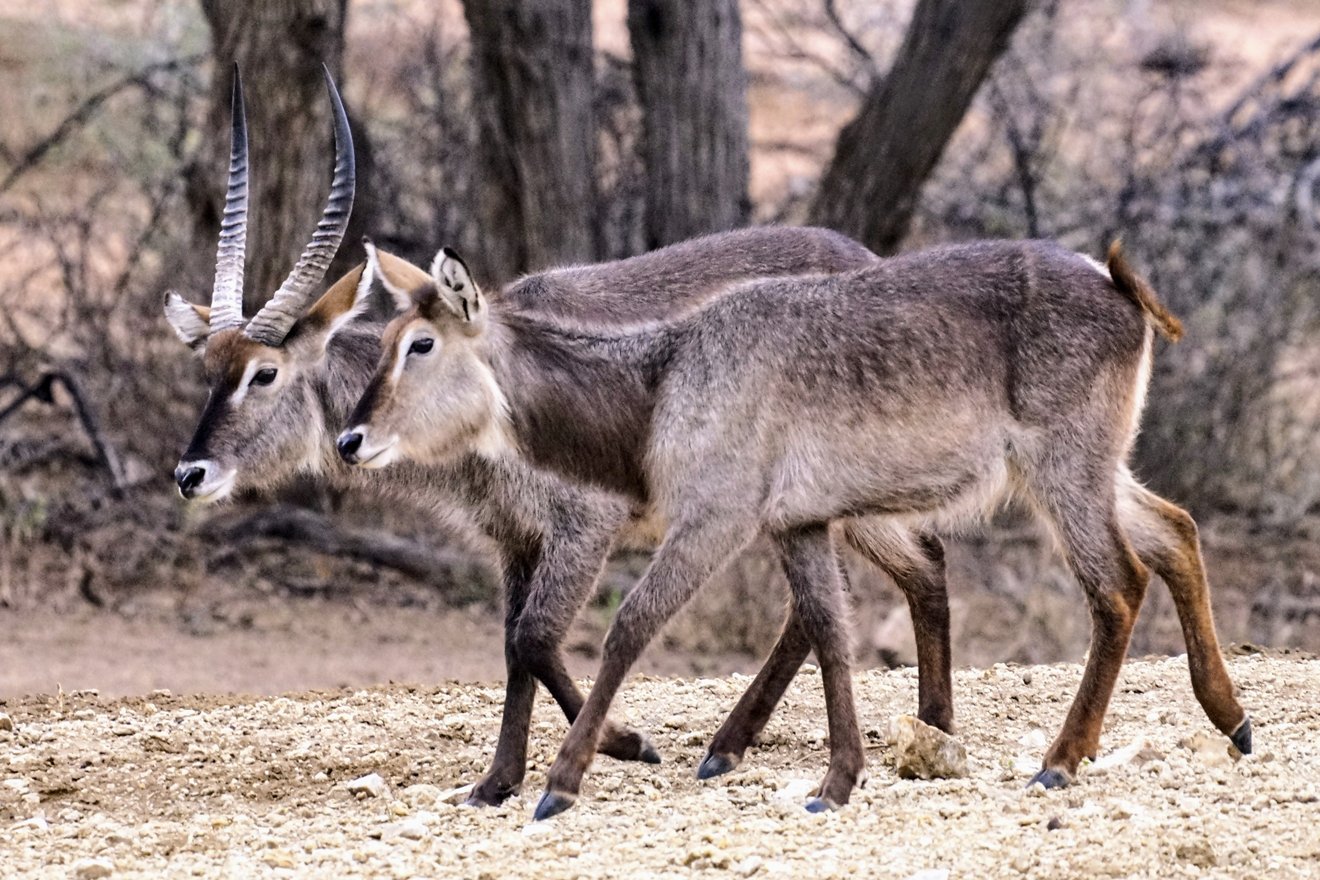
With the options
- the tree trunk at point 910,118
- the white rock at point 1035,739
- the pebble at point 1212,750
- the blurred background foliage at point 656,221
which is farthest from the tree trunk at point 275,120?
the pebble at point 1212,750

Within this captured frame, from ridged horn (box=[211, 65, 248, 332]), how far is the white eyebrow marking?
0.81 ft

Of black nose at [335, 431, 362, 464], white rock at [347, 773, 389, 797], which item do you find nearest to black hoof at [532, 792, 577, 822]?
white rock at [347, 773, 389, 797]

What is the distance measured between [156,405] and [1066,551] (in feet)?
27.1

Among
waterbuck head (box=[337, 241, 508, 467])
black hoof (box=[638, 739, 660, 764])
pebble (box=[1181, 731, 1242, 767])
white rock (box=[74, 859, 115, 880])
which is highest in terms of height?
waterbuck head (box=[337, 241, 508, 467])

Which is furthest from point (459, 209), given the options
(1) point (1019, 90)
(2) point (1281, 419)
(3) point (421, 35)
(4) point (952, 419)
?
(4) point (952, 419)

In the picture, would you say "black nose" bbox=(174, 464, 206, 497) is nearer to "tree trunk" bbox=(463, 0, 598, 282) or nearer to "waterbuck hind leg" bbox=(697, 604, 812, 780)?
"waterbuck hind leg" bbox=(697, 604, 812, 780)

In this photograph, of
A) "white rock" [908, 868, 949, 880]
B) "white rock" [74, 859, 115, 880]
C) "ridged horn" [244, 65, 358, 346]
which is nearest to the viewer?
"white rock" [908, 868, 949, 880]

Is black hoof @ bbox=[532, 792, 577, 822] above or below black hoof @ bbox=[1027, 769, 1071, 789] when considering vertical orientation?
below

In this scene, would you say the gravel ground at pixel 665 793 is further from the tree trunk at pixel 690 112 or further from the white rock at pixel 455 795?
the tree trunk at pixel 690 112

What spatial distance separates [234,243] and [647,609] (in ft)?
8.72

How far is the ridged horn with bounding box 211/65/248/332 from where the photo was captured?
740 cm

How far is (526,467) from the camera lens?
6.75 m

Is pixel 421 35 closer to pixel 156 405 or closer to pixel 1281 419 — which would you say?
pixel 156 405

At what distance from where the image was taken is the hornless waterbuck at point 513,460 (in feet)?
21.7
